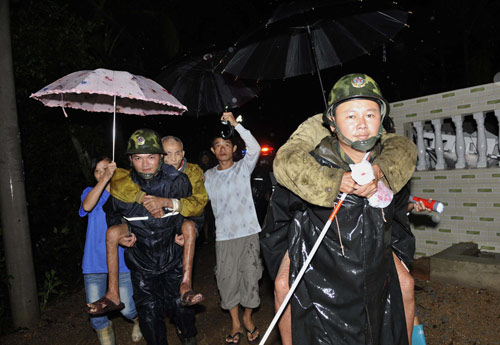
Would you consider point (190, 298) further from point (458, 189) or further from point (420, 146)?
point (420, 146)

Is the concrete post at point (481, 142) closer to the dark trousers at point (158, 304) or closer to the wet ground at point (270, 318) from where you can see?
the wet ground at point (270, 318)

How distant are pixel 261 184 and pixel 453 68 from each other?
1445cm

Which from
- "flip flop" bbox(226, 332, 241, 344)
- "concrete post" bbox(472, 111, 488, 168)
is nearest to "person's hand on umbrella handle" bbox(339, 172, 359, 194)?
"flip flop" bbox(226, 332, 241, 344)

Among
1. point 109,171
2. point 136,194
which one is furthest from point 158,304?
point 109,171

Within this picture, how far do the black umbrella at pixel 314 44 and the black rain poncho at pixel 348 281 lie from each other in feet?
6.68

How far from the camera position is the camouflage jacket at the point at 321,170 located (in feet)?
6.98

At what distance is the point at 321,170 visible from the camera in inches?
85.3

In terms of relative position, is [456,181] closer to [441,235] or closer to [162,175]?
[441,235]

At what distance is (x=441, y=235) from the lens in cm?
597

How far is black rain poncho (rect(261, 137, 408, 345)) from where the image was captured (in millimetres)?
2258

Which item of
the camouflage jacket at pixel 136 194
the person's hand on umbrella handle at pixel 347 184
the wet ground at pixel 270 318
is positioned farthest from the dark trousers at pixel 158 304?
the person's hand on umbrella handle at pixel 347 184

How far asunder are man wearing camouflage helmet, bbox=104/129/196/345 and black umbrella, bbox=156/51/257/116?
4.96 ft

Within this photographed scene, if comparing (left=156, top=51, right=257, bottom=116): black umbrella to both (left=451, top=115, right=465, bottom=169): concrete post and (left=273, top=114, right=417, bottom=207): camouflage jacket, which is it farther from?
(left=451, top=115, right=465, bottom=169): concrete post

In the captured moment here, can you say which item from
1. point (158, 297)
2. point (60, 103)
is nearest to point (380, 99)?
point (158, 297)
